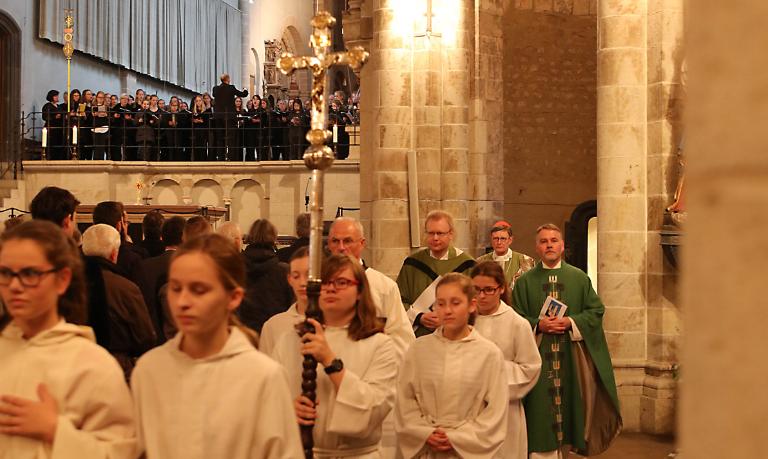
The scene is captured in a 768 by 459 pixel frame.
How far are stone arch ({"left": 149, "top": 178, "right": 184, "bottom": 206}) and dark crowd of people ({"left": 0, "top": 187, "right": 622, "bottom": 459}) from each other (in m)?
12.5

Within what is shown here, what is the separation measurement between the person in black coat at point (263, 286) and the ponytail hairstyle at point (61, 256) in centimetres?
331

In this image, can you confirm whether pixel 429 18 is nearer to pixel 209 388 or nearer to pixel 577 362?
pixel 577 362

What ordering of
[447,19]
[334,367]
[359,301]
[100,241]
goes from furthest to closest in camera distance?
[447,19]
[100,241]
[359,301]
[334,367]

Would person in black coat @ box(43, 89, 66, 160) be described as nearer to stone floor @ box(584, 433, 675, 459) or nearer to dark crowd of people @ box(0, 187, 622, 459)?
dark crowd of people @ box(0, 187, 622, 459)

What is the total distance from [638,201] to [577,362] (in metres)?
2.06

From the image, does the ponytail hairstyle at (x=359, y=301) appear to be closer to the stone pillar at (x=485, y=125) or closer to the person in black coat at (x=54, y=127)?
the stone pillar at (x=485, y=125)

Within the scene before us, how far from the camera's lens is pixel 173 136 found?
68.4 ft

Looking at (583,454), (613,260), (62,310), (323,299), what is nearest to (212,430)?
(62,310)

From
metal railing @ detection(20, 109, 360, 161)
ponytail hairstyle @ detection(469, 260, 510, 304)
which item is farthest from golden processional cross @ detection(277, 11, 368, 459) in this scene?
metal railing @ detection(20, 109, 360, 161)

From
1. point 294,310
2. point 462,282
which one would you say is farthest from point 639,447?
point 294,310

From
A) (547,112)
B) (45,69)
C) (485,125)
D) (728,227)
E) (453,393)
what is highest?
(45,69)

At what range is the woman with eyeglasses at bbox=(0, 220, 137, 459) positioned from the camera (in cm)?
283

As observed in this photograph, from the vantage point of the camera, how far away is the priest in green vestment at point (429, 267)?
7.40 m

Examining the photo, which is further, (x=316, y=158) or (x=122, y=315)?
(x=122, y=315)
